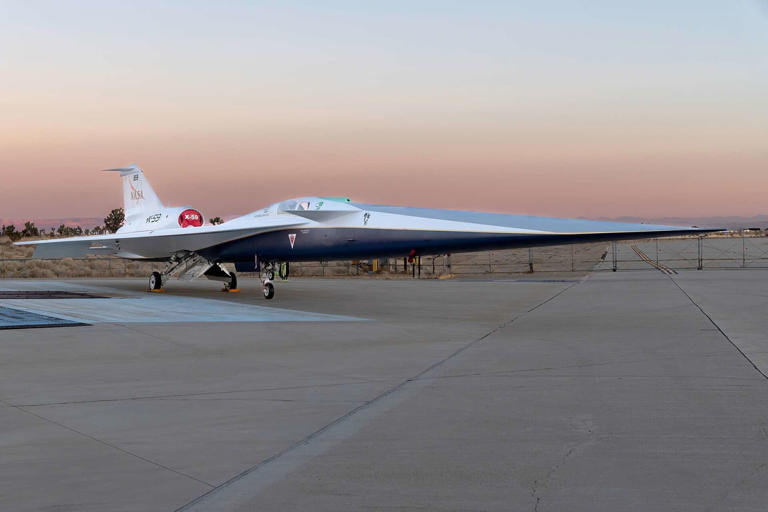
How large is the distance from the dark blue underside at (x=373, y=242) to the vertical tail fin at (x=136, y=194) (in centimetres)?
594

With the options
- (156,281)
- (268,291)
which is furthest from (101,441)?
(156,281)

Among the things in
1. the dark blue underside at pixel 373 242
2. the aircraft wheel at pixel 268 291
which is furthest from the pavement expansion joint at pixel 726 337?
the aircraft wheel at pixel 268 291

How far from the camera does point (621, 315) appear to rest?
15891 millimetres

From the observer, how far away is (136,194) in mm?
27938

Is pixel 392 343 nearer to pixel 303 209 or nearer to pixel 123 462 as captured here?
pixel 123 462

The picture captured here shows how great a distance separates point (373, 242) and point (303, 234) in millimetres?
2386

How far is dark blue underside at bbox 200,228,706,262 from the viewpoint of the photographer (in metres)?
15.3

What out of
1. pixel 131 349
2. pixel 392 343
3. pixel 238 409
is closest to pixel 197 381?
pixel 238 409

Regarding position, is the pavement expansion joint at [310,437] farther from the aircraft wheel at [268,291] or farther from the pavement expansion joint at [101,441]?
the aircraft wheel at [268,291]

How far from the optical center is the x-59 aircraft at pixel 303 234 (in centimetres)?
1568

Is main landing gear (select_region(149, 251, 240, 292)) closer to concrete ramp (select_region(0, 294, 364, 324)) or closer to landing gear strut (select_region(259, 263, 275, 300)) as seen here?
landing gear strut (select_region(259, 263, 275, 300))

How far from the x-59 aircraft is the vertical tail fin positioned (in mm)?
35

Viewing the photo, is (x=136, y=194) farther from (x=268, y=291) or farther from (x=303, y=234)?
(x=303, y=234)

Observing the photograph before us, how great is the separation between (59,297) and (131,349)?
11889 mm
